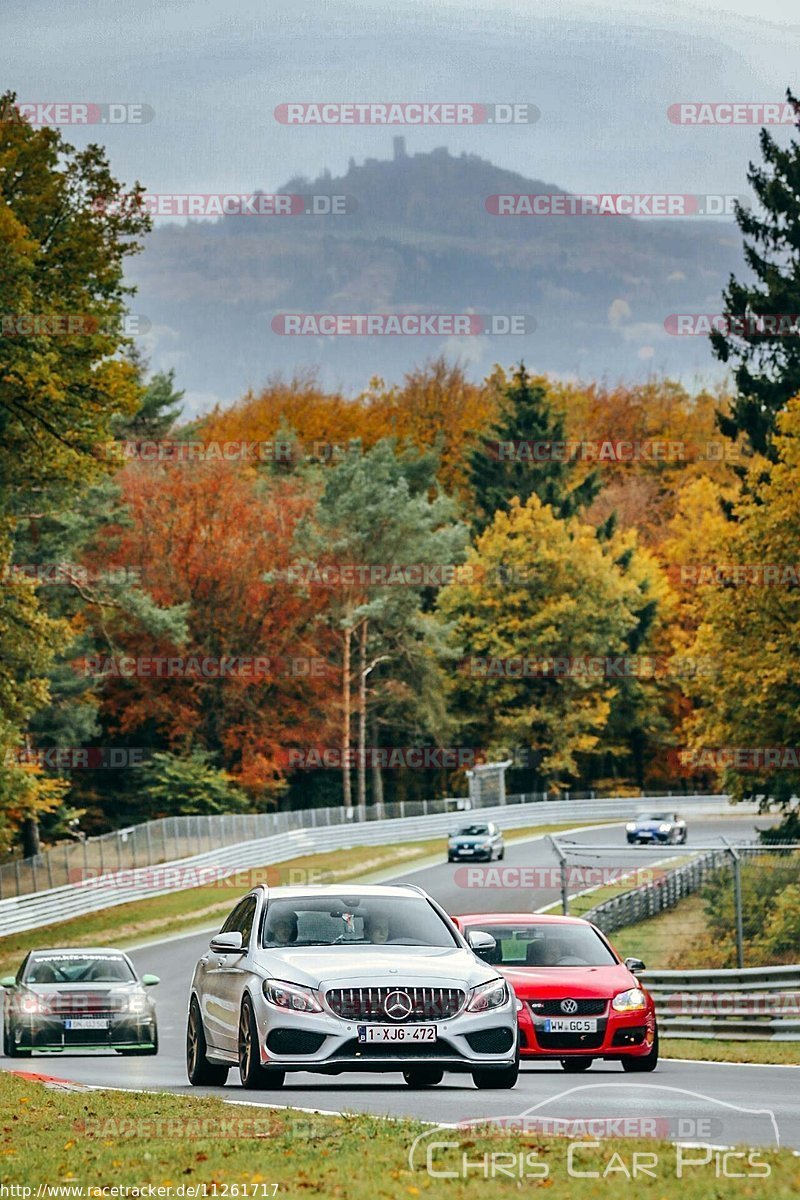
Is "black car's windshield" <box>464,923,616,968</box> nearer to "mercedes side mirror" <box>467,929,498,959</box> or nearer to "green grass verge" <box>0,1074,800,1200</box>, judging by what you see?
"mercedes side mirror" <box>467,929,498,959</box>

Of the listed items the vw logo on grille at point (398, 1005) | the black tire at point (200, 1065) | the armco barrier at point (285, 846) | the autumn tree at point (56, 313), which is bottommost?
the armco barrier at point (285, 846)

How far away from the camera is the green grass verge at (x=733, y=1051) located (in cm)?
2102

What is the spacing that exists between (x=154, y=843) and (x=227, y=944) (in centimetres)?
4545

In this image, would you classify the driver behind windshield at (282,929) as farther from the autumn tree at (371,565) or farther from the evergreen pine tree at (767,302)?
the autumn tree at (371,565)

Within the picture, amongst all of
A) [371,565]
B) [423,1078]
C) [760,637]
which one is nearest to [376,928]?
[423,1078]

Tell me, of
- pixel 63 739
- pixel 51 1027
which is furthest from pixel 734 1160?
pixel 63 739

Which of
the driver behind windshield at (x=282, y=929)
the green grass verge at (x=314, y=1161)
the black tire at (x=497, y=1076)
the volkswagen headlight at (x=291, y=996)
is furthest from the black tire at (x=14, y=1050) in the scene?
the green grass verge at (x=314, y=1161)

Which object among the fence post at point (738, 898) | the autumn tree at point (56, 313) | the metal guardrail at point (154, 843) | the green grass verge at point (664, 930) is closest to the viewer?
the fence post at point (738, 898)

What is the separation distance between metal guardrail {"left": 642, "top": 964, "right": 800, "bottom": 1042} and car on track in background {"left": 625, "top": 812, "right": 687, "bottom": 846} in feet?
131

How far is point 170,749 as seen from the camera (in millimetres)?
82750

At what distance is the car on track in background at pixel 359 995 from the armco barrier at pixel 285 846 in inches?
1396

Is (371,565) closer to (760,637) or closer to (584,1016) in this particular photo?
(760,637)

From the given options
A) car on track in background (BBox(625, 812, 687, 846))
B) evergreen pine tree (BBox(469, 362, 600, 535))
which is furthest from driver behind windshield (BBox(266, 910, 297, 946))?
evergreen pine tree (BBox(469, 362, 600, 535))

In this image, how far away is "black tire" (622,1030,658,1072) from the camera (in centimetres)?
1794
